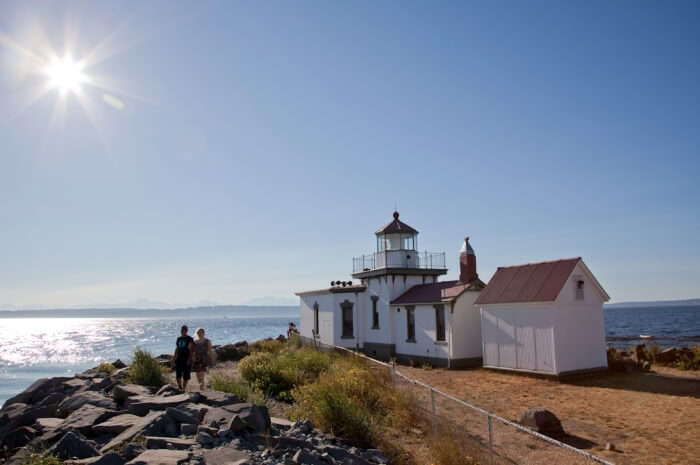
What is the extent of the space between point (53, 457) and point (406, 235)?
2295 cm

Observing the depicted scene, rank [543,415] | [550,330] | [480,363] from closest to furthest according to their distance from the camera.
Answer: [543,415]
[550,330]
[480,363]

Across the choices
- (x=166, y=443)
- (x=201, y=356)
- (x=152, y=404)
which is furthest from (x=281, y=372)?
(x=166, y=443)

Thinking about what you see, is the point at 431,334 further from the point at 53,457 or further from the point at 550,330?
the point at 53,457

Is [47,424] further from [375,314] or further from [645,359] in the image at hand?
[645,359]

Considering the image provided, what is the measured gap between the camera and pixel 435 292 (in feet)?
82.2

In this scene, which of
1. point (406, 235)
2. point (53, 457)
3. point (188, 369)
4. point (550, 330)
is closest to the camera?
point (53, 457)

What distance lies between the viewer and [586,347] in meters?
19.5

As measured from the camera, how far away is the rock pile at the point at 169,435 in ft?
22.7

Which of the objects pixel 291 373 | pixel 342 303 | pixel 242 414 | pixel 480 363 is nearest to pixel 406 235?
pixel 342 303

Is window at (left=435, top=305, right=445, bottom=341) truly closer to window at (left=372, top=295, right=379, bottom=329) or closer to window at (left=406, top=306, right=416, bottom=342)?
window at (left=406, top=306, right=416, bottom=342)

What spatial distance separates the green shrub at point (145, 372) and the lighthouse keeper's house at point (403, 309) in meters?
13.6

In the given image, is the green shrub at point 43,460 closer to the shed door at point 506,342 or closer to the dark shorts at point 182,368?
the dark shorts at point 182,368

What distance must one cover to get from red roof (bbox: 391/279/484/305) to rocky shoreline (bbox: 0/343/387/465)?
15.3 m

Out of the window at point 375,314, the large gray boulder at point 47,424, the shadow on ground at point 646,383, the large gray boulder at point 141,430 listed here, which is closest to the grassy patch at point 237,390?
the large gray boulder at point 141,430
